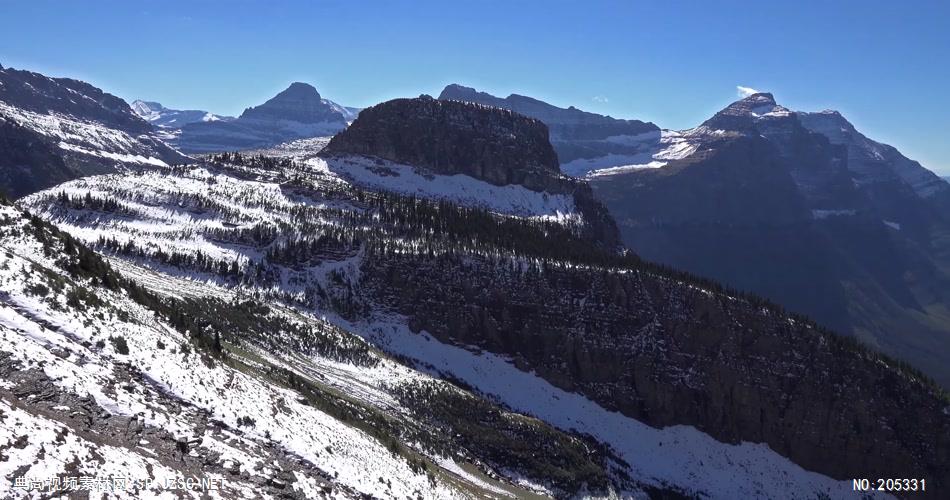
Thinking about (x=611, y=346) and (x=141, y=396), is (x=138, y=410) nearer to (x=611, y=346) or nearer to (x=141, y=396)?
(x=141, y=396)

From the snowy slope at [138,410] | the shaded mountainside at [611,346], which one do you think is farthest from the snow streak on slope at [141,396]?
the shaded mountainside at [611,346]

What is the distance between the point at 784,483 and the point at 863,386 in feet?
84.2

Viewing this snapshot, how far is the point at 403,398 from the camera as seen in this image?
9162 cm

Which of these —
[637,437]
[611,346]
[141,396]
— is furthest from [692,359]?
[141,396]

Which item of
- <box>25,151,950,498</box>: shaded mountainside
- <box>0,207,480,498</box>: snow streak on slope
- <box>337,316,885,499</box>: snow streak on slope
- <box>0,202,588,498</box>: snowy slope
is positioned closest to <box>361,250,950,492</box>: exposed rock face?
<box>25,151,950,498</box>: shaded mountainside

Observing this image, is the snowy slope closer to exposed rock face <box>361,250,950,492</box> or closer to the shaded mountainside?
the shaded mountainside

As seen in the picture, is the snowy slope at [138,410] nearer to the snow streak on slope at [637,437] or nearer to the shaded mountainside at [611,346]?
the snow streak on slope at [637,437]

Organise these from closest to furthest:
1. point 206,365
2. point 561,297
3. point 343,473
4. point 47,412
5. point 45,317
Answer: point 47,412, point 45,317, point 343,473, point 206,365, point 561,297

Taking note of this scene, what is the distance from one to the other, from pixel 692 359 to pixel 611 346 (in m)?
16.7

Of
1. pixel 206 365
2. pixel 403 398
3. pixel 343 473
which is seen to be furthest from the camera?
pixel 403 398

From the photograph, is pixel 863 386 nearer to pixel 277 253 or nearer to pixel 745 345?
pixel 745 345

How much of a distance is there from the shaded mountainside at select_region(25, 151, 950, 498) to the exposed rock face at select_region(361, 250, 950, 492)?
30 centimetres

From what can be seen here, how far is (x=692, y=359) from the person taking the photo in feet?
449

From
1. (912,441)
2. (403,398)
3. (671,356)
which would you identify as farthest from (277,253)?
(912,441)
